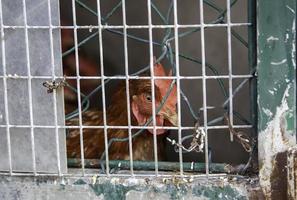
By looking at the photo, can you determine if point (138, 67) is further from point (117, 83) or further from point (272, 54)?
point (272, 54)

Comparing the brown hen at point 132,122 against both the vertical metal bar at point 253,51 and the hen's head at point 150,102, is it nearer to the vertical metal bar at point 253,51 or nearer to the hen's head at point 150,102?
the hen's head at point 150,102

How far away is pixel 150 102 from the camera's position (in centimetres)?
258

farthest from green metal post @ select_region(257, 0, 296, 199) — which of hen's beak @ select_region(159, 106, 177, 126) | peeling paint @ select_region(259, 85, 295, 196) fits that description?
hen's beak @ select_region(159, 106, 177, 126)

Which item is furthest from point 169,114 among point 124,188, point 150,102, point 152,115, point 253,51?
point 253,51

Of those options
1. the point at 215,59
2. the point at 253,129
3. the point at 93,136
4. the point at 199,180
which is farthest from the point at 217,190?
the point at 215,59

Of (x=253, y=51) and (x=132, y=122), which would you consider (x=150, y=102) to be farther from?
(x=253, y=51)

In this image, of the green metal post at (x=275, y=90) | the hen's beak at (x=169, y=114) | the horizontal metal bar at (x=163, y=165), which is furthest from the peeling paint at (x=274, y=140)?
the hen's beak at (x=169, y=114)

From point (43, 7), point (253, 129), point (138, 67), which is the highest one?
point (43, 7)

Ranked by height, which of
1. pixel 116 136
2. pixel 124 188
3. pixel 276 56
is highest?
pixel 276 56

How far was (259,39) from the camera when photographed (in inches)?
74.0

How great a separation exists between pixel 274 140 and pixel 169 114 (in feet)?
1.82

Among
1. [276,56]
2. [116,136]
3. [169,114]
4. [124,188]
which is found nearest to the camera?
[276,56]

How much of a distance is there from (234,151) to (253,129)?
0.98m

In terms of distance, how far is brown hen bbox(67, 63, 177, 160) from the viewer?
2.43 m
